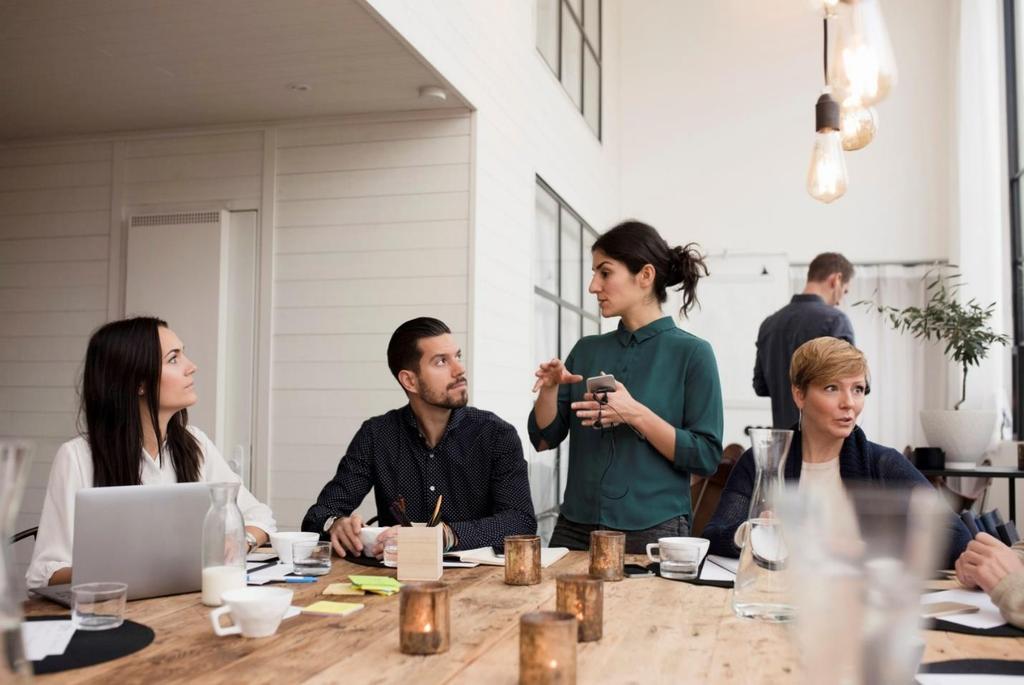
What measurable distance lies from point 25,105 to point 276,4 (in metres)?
1.64

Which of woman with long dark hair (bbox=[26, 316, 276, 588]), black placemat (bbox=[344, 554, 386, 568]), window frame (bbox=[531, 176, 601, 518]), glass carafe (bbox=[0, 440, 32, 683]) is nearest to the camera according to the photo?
glass carafe (bbox=[0, 440, 32, 683])

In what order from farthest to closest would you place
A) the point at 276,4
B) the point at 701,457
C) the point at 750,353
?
1. the point at 750,353
2. the point at 276,4
3. the point at 701,457

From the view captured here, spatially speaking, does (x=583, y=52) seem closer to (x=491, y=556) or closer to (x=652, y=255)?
(x=652, y=255)

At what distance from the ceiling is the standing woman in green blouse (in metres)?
1.44

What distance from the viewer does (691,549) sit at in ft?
5.93

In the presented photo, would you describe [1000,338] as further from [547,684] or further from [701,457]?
[547,684]

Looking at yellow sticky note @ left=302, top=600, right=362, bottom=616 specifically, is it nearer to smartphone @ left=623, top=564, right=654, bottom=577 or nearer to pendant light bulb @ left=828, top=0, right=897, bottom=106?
smartphone @ left=623, top=564, right=654, bottom=577

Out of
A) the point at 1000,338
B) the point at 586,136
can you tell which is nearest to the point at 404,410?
the point at 1000,338

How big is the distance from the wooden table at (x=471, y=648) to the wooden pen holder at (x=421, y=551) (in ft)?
0.35

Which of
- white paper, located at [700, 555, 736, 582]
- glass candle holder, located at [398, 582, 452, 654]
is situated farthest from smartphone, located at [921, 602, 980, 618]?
glass candle holder, located at [398, 582, 452, 654]

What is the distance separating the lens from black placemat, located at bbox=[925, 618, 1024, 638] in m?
1.38

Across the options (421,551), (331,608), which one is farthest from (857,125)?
(331,608)

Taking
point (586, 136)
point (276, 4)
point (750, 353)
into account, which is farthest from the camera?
point (750, 353)

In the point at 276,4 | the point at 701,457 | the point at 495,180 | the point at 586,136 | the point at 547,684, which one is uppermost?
the point at 586,136
